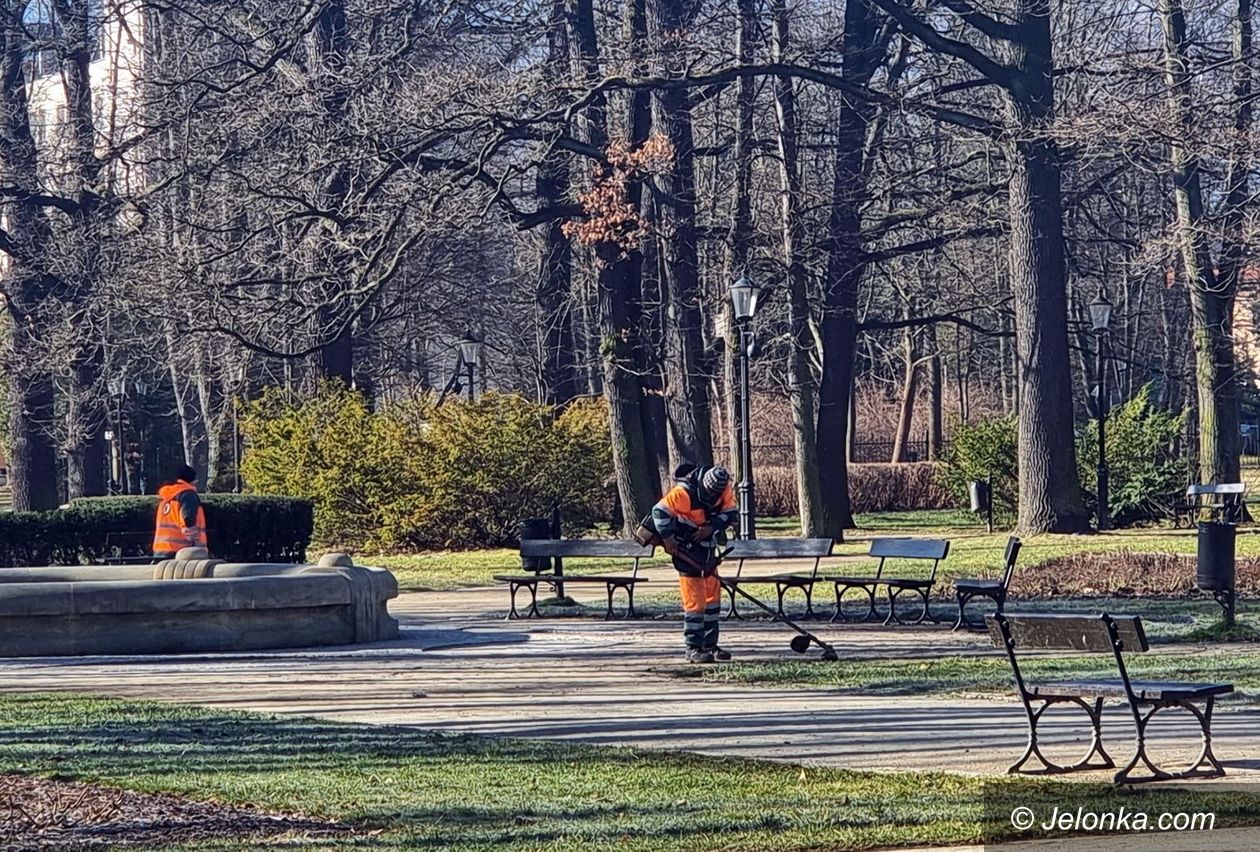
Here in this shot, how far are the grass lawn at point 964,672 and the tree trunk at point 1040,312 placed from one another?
14597mm

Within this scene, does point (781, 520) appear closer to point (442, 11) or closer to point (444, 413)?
point (444, 413)

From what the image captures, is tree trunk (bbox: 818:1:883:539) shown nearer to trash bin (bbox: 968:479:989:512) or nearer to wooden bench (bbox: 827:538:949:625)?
trash bin (bbox: 968:479:989:512)

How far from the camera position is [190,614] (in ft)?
54.1

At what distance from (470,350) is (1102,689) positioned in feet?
Result: 115

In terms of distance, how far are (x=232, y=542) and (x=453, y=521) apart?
643cm

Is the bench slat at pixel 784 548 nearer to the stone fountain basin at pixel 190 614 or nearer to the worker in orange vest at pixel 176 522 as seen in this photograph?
the stone fountain basin at pixel 190 614

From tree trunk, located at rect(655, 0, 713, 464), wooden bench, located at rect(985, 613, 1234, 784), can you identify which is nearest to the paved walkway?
wooden bench, located at rect(985, 613, 1234, 784)

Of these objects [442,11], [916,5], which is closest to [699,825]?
[442,11]

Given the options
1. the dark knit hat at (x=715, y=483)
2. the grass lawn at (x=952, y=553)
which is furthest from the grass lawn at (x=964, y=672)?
the grass lawn at (x=952, y=553)

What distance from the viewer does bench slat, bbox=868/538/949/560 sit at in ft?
57.7

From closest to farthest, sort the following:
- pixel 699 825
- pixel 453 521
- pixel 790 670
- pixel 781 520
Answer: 1. pixel 699 825
2. pixel 790 670
3. pixel 453 521
4. pixel 781 520

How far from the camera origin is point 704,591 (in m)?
14.4

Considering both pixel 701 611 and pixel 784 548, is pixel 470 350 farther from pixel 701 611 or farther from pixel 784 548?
pixel 701 611

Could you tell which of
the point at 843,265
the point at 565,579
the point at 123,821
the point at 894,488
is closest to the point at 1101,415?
the point at 843,265
